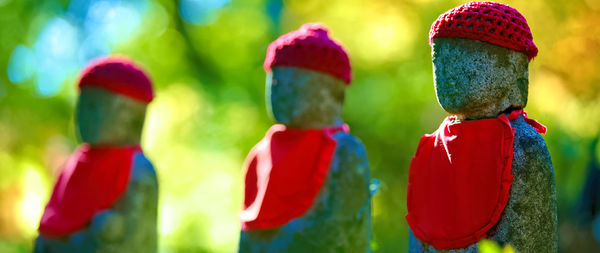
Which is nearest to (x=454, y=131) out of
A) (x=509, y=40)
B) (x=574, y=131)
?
(x=509, y=40)

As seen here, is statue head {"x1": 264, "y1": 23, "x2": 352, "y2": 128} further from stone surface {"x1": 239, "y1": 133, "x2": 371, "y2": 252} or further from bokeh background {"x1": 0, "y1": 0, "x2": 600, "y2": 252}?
bokeh background {"x1": 0, "y1": 0, "x2": 600, "y2": 252}

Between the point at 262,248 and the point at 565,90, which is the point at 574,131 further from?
the point at 262,248

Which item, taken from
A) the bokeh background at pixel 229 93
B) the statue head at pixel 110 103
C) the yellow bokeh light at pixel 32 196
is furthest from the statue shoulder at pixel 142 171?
the yellow bokeh light at pixel 32 196

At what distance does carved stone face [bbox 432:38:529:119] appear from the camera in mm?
2793

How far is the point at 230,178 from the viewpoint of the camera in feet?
30.3

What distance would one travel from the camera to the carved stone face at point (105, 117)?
3.98m

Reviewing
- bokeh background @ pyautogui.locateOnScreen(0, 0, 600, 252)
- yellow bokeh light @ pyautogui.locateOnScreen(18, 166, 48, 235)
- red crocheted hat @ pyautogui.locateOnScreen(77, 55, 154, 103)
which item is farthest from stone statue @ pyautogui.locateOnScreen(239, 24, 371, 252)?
yellow bokeh light @ pyautogui.locateOnScreen(18, 166, 48, 235)

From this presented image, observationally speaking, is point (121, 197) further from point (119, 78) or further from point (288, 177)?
point (288, 177)

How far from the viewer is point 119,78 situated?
158 inches

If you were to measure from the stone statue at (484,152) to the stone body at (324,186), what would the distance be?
510mm

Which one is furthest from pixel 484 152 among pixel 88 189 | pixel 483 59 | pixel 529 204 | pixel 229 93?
pixel 229 93

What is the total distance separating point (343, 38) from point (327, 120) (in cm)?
539

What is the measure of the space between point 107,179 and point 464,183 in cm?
216

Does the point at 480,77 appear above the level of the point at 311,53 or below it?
below
